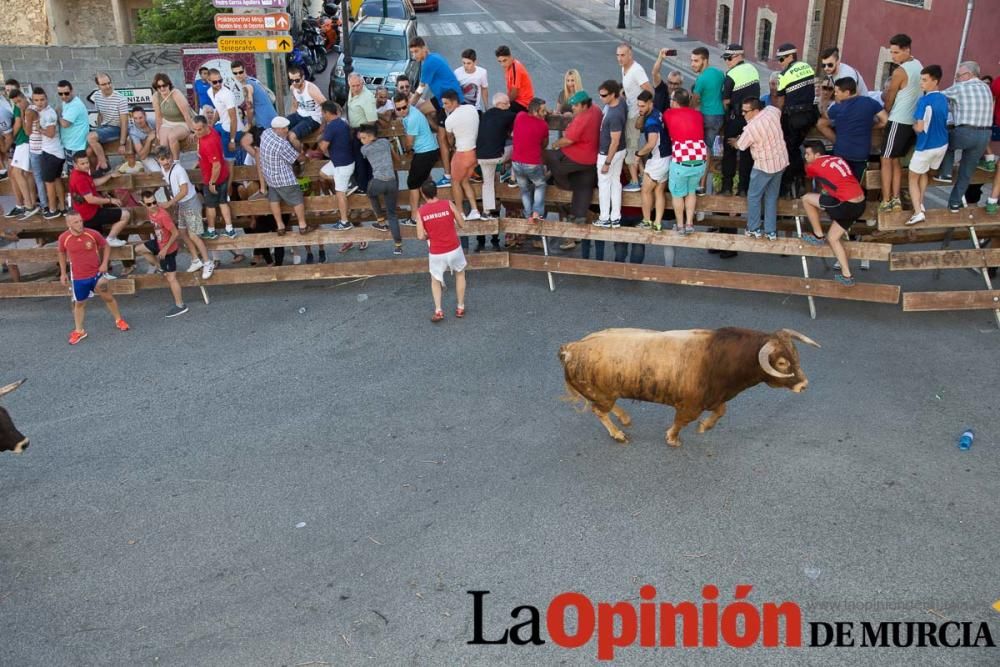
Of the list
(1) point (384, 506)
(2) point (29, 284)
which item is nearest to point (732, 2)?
(2) point (29, 284)

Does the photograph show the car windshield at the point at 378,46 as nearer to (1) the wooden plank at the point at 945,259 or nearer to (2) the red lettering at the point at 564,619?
(1) the wooden plank at the point at 945,259

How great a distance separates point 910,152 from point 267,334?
28.7 feet

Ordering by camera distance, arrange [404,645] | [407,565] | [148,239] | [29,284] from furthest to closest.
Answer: [148,239], [29,284], [407,565], [404,645]

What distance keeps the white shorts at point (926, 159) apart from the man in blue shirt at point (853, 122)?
0.55 m

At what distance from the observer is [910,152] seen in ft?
36.1

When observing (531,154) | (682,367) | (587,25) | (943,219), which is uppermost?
(587,25)

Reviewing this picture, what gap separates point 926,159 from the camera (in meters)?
10.6

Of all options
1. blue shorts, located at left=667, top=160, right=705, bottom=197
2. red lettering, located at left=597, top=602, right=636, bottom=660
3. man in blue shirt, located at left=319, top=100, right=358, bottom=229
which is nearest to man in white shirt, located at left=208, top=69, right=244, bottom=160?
man in blue shirt, located at left=319, top=100, right=358, bottom=229

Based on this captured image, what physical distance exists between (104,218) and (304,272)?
3142 millimetres

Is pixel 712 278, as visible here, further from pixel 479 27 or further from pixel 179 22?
pixel 479 27

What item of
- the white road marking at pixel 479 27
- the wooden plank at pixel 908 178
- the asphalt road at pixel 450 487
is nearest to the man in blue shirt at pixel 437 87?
the asphalt road at pixel 450 487

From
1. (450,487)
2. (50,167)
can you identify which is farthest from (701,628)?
(50,167)

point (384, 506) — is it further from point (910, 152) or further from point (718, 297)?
point (910, 152)

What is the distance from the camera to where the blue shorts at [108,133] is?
13.3 m
